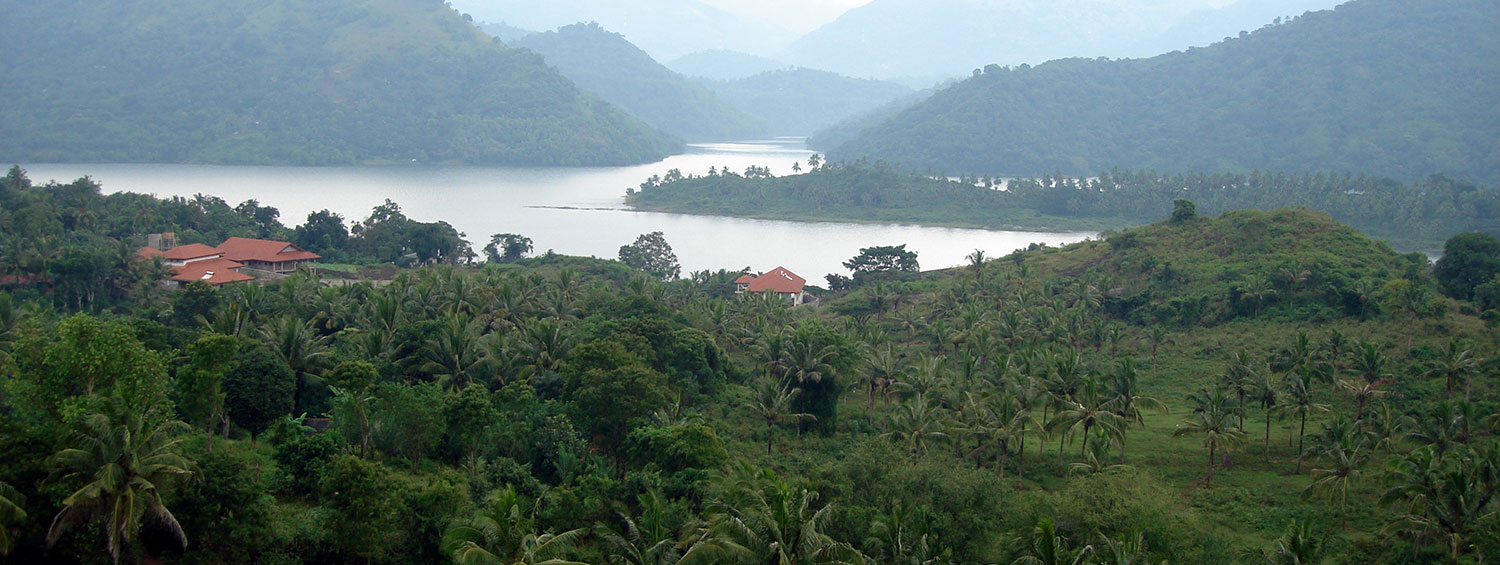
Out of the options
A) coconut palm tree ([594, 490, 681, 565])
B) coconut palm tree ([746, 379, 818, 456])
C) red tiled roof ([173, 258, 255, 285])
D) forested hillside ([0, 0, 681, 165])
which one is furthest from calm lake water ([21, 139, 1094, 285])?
coconut palm tree ([594, 490, 681, 565])

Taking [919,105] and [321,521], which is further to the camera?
[919,105]

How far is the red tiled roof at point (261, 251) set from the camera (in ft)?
177

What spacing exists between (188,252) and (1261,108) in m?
141

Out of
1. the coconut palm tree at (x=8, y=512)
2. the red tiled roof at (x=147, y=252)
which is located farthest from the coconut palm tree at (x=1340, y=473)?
the red tiled roof at (x=147, y=252)

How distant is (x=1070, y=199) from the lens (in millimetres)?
108125

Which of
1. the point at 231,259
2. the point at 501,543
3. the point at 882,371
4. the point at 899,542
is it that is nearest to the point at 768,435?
the point at 882,371

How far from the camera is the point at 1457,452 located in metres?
23.0

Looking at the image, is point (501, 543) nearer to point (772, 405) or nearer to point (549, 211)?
point (772, 405)

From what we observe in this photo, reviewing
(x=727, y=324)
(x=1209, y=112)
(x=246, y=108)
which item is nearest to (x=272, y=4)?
(x=246, y=108)

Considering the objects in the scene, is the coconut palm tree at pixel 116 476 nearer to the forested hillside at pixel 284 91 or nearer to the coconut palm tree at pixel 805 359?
the coconut palm tree at pixel 805 359

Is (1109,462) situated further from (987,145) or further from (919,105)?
(919,105)

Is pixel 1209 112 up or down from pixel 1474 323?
up

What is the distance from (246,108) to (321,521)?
163185mm

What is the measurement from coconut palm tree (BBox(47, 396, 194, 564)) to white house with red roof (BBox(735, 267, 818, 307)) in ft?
133
